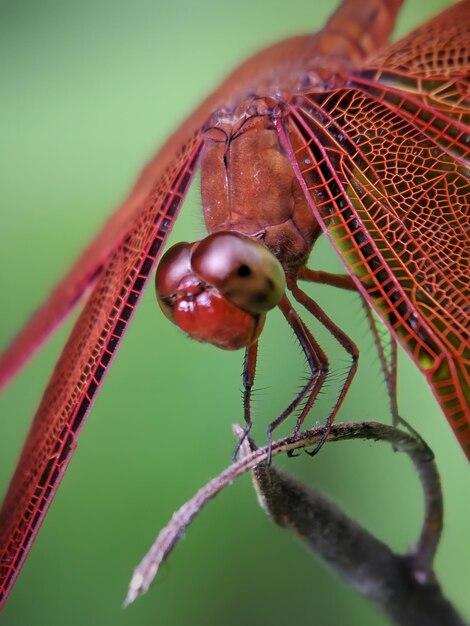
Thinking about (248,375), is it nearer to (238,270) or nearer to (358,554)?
(238,270)

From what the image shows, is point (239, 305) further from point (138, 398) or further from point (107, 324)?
point (138, 398)

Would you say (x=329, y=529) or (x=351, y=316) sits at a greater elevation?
(x=351, y=316)

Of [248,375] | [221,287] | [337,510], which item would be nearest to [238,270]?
[221,287]

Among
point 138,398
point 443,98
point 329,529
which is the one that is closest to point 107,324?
point 138,398

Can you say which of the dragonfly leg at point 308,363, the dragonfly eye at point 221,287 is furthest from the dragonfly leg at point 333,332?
the dragonfly eye at point 221,287

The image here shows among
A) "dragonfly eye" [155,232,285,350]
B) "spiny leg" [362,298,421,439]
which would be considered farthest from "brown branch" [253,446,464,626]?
"spiny leg" [362,298,421,439]

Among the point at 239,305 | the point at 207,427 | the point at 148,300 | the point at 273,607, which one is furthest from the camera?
the point at 148,300

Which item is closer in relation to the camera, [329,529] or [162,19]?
[329,529]
